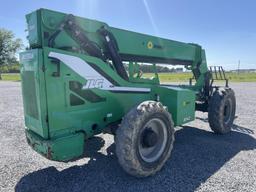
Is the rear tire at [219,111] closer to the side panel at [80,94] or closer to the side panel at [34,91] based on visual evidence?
the side panel at [80,94]

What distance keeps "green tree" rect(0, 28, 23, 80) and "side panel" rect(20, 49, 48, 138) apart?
5759 centimetres

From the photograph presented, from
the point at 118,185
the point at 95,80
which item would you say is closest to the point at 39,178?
the point at 118,185

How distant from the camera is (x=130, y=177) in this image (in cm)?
398

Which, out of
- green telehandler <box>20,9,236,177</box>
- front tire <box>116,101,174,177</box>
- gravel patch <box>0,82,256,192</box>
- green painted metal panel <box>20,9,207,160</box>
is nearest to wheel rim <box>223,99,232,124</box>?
gravel patch <box>0,82,256,192</box>

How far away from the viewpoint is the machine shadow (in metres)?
3.72

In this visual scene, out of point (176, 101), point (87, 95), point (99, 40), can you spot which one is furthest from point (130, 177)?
point (99, 40)

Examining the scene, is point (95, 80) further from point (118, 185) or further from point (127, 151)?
point (118, 185)

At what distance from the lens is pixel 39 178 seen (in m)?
4.00

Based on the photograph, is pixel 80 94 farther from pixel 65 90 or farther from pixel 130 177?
pixel 130 177

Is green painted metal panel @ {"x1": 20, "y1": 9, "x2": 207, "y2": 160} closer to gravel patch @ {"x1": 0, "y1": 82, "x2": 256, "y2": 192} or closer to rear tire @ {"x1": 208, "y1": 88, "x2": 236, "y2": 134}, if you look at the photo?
gravel patch @ {"x1": 0, "y1": 82, "x2": 256, "y2": 192}

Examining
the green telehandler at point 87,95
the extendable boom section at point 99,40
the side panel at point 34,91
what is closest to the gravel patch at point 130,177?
the green telehandler at point 87,95

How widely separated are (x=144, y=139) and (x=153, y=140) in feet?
0.54

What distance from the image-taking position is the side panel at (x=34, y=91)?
339 cm

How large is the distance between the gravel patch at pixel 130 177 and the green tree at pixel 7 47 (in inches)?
2209
